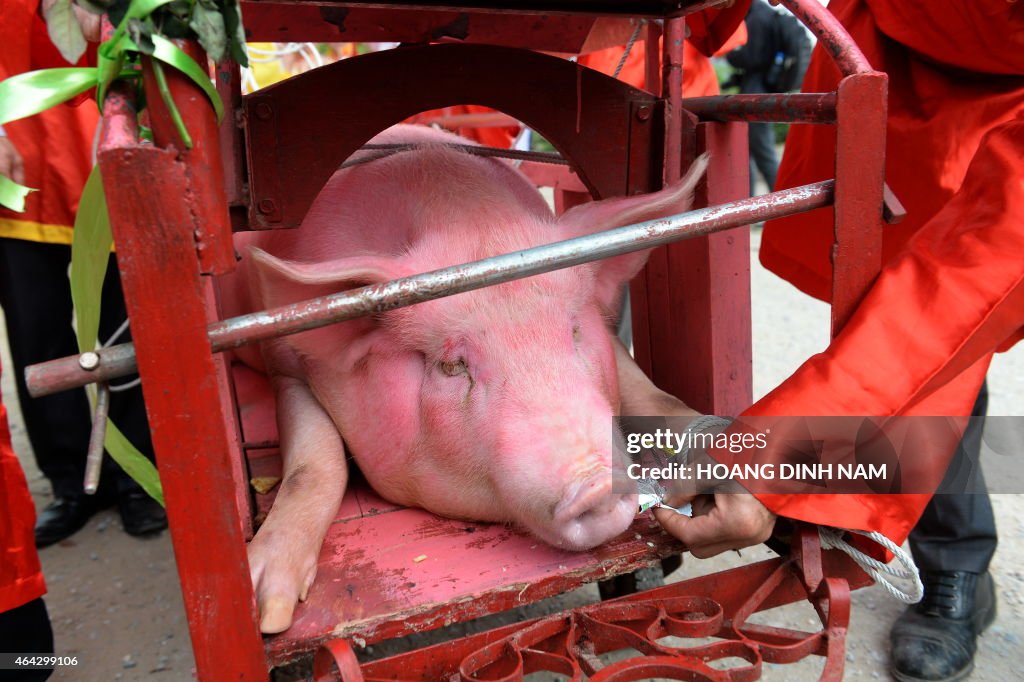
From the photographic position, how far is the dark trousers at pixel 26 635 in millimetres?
2150

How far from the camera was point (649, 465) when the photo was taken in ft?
6.16

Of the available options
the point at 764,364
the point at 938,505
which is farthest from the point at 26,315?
the point at 764,364

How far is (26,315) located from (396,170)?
1.81 meters

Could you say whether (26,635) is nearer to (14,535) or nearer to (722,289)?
(14,535)

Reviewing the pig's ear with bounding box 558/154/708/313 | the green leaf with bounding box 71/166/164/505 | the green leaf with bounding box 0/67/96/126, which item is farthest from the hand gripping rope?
the green leaf with bounding box 0/67/96/126

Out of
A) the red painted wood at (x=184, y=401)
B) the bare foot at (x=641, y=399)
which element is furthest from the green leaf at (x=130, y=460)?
the bare foot at (x=641, y=399)

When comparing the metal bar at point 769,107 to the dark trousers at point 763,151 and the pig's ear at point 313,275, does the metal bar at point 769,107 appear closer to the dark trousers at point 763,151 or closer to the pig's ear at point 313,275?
the pig's ear at point 313,275

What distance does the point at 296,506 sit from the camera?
5.52 feet

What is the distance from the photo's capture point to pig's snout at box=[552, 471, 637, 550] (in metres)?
1.40

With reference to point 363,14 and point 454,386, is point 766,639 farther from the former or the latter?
point 363,14

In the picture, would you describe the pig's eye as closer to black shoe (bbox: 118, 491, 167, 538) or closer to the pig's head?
the pig's head

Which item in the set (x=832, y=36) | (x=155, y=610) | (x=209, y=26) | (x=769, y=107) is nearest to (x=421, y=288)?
(x=209, y=26)

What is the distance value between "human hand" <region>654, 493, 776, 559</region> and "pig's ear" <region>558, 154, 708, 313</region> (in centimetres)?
61

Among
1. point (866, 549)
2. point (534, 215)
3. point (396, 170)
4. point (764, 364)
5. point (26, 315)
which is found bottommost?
point (764, 364)
